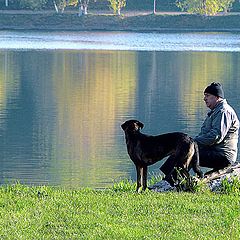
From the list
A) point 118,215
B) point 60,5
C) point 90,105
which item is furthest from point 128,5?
point 118,215

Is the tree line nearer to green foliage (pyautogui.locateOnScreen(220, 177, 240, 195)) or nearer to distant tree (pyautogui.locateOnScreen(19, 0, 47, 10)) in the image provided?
distant tree (pyautogui.locateOnScreen(19, 0, 47, 10))

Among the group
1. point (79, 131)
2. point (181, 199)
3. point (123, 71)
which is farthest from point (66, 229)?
point (123, 71)

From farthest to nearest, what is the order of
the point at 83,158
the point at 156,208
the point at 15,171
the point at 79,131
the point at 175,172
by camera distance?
the point at 79,131, the point at 83,158, the point at 15,171, the point at 175,172, the point at 156,208

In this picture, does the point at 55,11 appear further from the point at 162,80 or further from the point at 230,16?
the point at 162,80

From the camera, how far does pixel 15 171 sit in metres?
13.5

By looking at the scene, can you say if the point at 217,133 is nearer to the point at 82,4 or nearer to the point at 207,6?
the point at 207,6

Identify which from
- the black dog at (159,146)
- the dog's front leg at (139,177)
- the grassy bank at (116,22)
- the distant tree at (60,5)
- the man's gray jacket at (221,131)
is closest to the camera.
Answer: the black dog at (159,146)

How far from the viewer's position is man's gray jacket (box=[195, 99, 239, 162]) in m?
8.66

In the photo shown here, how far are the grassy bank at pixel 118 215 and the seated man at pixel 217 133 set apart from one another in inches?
30.3

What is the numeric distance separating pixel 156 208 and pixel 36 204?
1.07m

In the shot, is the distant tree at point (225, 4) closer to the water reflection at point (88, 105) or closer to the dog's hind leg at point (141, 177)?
the water reflection at point (88, 105)

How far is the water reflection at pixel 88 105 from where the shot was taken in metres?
14.1

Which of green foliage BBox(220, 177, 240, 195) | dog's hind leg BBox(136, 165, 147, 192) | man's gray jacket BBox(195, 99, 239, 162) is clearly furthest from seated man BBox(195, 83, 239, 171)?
dog's hind leg BBox(136, 165, 147, 192)

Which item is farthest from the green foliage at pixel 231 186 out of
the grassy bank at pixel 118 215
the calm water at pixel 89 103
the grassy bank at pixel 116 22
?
the grassy bank at pixel 116 22
